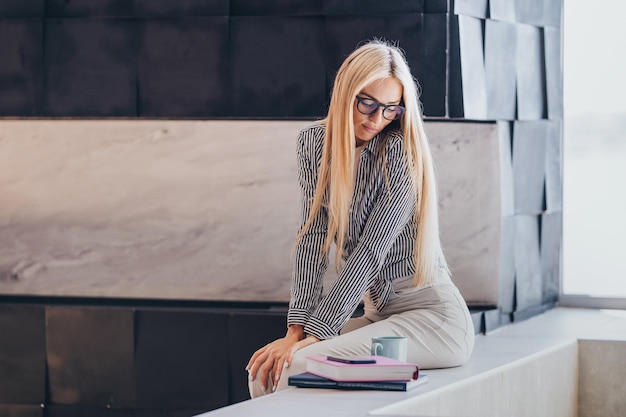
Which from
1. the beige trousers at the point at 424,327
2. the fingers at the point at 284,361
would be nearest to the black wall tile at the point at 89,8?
the beige trousers at the point at 424,327

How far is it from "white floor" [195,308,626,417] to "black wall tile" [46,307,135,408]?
4.27ft

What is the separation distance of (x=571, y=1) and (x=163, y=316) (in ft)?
6.94

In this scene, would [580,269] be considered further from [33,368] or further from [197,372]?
[33,368]

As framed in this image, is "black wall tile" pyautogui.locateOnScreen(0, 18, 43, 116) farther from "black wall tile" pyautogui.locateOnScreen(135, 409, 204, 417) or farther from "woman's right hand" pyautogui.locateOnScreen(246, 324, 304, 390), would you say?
"woman's right hand" pyautogui.locateOnScreen(246, 324, 304, 390)

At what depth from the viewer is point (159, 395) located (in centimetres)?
365

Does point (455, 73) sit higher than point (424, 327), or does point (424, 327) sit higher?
point (455, 73)

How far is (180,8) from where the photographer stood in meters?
3.68

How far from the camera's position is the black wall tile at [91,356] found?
145 inches

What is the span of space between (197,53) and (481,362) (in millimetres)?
1573

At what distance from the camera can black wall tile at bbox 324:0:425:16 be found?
3.50m

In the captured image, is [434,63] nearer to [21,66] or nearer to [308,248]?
[308,248]

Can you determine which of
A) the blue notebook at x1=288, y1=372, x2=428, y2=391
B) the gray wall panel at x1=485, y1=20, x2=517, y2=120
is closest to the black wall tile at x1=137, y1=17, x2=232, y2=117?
the gray wall panel at x1=485, y1=20, x2=517, y2=120

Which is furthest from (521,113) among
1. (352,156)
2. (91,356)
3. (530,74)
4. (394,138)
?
(91,356)

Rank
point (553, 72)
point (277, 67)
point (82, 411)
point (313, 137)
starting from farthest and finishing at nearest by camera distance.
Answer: point (553, 72) → point (82, 411) → point (277, 67) → point (313, 137)
